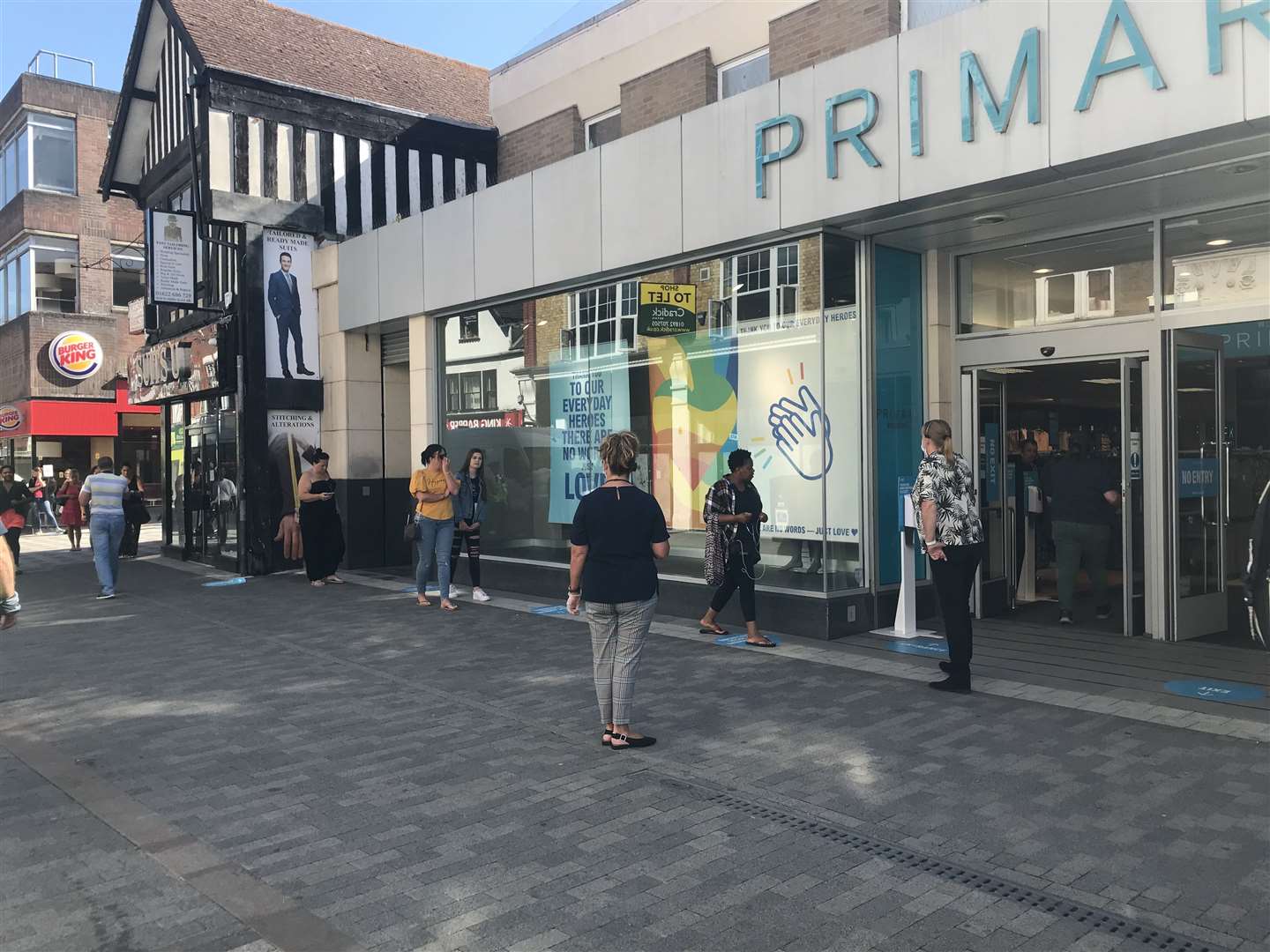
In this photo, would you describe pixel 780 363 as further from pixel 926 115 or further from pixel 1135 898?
pixel 1135 898

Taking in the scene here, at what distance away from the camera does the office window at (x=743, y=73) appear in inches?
482

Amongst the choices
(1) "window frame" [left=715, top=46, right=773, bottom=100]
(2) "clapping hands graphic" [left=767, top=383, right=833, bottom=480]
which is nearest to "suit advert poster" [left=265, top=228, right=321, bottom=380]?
(1) "window frame" [left=715, top=46, right=773, bottom=100]

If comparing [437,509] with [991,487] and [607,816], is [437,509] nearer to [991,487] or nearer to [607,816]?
[991,487]

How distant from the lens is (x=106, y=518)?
12.1 m

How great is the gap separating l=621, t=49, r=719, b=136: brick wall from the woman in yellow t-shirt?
5146mm

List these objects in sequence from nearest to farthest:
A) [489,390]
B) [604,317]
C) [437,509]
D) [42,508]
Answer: [437,509]
[604,317]
[489,390]
[42,508]

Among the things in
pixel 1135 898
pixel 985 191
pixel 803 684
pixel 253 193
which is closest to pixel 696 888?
pixel 1135 898

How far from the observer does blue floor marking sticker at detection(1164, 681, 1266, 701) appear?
20.7ft

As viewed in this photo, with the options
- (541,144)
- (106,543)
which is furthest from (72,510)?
(541,144)

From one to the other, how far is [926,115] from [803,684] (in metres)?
4.36

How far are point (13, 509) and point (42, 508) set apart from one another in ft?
55.9

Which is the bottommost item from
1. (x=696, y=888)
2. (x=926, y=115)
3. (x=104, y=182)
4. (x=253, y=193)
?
(x=696, y=888)

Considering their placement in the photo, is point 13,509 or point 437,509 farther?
point 13,509

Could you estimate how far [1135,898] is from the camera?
3.61m
